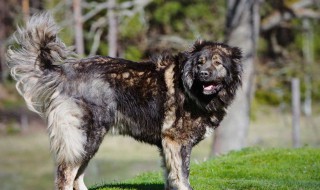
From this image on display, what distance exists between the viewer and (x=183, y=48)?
71.2ft

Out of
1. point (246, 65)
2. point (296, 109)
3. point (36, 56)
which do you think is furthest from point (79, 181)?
point (296, 109)

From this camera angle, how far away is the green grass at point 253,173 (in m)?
11.1

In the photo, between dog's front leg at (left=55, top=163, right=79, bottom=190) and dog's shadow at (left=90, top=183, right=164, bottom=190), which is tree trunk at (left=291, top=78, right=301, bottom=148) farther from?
dog's front leg at (left=55, top=163, right=79, bottom=190)

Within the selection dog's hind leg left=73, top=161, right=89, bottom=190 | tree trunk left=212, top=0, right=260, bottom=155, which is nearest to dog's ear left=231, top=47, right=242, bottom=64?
dog's hind leg left=73, top=161, right=89, bottom=190

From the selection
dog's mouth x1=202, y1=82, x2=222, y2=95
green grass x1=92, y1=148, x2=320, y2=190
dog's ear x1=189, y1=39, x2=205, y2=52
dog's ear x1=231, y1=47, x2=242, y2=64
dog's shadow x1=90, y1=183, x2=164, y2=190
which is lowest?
dog's shadow x1=90, y1=183, x2=164, y2=190

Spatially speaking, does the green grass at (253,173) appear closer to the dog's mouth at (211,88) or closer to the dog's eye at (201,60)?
the dog's mouth at (211,88)

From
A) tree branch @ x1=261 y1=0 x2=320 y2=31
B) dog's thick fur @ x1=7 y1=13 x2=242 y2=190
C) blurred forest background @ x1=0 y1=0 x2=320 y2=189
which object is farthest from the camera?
tree branch @ x1=261 y1=0 x2=320 y2=31

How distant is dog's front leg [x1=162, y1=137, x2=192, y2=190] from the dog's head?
0.83m

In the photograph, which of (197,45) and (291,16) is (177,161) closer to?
(197,45)

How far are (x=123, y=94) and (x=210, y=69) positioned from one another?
1.37m

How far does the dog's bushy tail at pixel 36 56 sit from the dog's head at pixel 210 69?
6.26 ft

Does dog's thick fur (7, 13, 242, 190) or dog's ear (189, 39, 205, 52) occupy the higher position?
dog's ear (189, 39, 205, 52)

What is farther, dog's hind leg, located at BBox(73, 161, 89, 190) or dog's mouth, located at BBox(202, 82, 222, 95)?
dog's hind leg, located at BBox(73, 161, 89, 190)

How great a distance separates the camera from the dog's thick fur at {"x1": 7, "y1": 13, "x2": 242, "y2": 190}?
1001 cm
